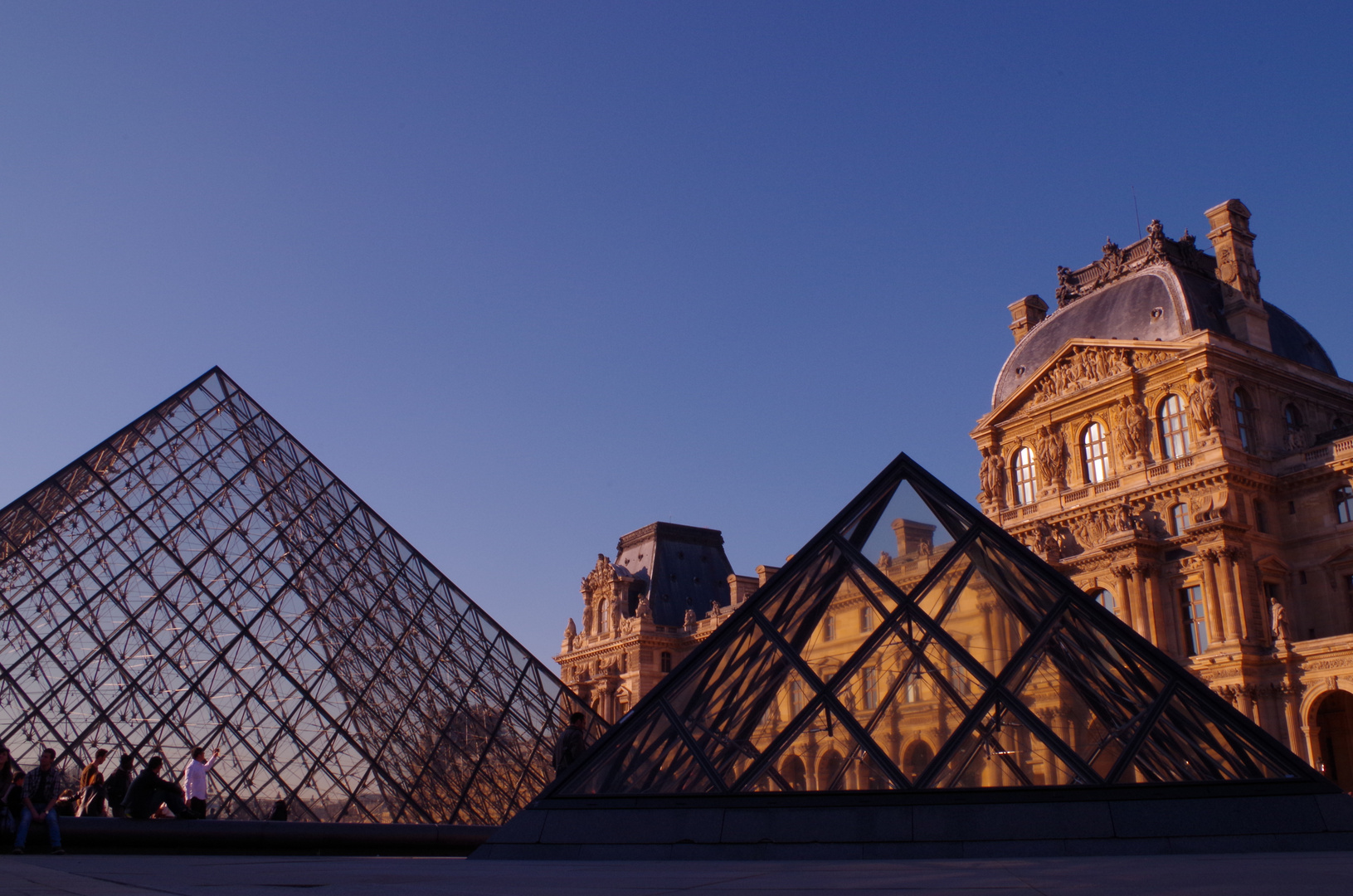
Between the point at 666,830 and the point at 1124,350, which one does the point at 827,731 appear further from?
the point at 1124,350

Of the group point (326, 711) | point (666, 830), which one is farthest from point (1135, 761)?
point (326, 711)

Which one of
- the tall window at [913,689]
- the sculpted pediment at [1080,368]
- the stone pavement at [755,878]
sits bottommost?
the stone pavement at [755,878]

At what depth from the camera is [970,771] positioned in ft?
24.3

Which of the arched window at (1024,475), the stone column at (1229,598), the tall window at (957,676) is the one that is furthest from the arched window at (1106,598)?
the tall window at (957,676)

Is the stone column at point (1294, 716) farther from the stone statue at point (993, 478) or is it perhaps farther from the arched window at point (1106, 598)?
the stone statue at point (993, 478)

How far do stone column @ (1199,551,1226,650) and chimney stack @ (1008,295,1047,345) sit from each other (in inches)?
554

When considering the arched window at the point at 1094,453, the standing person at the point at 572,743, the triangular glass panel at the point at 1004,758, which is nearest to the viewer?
the triangular glass panel at the point at 1004,758

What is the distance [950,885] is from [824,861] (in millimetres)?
2387

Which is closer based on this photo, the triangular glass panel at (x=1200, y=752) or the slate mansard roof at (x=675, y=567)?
the triangular glass panel at (x=1200, y=752)

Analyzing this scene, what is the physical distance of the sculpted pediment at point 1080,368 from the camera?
3634cm

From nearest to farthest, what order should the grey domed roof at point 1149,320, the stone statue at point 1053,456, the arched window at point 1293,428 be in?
the arched window at point 1293,428 < the grey domed roof at point 1149,320 < the stone statue at point 1053,456

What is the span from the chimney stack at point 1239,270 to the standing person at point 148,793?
1368 inches

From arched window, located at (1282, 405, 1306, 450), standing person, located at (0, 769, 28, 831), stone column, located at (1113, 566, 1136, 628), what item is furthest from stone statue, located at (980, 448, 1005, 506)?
standing person, located at (0, 769, 28, 831)

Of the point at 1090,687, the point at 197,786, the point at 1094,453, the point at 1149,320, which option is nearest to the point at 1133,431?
the point at 1094,453
